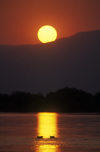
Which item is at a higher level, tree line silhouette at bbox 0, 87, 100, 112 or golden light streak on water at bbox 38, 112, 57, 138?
tree line silhouette at bbox 0, 87, 100, 112

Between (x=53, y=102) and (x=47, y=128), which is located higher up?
(x=53, y=102)

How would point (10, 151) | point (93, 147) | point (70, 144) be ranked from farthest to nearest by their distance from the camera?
1. point (70, 144)
2. point (93, 147)
3. point (10, 151)

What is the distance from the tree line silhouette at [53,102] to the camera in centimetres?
14975

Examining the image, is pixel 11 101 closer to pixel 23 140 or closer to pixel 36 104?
pixel 36 104

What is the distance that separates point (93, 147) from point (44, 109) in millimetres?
127492

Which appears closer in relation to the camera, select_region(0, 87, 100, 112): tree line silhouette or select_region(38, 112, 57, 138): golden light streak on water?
select_region(38, 112, 57, 138): golden light streak on water

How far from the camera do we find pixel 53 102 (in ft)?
488

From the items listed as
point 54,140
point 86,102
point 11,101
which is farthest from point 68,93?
point 54,140

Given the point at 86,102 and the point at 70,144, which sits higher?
the point at 86,102

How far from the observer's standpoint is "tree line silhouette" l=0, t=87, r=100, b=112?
491ft

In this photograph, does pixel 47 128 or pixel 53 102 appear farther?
pixel 53 102

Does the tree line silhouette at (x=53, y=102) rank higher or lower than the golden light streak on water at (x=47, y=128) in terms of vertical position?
higher

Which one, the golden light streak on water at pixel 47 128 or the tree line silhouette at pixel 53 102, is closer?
the golden light streak on water at pixel 47 128

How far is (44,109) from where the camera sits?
150500 millimetres
